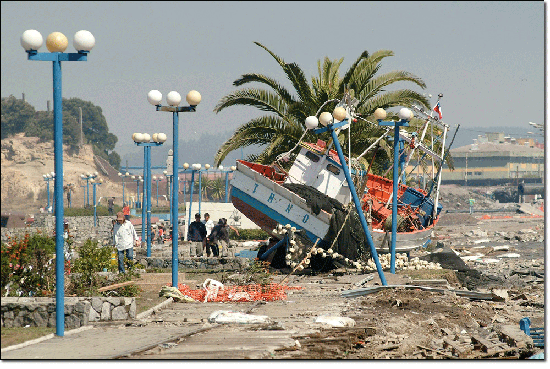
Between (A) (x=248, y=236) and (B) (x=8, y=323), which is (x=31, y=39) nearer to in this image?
(B) (x=8, y=323)

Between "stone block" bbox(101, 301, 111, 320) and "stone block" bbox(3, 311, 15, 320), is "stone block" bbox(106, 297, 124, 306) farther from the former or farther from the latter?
"stone block" bbox(3, 311, 15, 320)

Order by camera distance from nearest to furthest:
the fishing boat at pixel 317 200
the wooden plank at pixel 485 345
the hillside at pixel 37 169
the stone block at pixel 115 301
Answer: the wooden plank at pixel 485 345 < the stone block at pixel 115 301 < the fishing boat at pixel 317 200 < the hillside at pixel 37 169

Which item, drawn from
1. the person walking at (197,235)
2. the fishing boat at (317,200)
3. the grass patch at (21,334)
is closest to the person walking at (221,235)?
the person walking at (197,235)

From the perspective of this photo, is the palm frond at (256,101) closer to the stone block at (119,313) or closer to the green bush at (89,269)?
the green bush at (89,269)

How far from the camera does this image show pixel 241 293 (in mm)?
13375

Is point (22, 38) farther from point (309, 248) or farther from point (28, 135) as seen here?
point (28, 135)

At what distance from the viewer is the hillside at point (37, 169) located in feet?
127

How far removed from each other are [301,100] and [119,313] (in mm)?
14823

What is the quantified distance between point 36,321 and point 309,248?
9.98m

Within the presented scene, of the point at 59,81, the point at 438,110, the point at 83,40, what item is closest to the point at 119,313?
the point at 59,81

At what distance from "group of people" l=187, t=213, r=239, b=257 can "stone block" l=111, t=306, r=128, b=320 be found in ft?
35.2

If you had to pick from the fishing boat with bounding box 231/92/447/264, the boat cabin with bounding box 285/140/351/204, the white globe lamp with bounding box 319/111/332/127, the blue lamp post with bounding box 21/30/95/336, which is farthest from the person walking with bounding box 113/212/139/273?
the blue lamp post with bounding box 21/30/95/336

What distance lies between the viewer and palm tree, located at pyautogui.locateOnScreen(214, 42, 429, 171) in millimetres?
24103

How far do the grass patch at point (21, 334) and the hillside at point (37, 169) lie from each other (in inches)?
781
